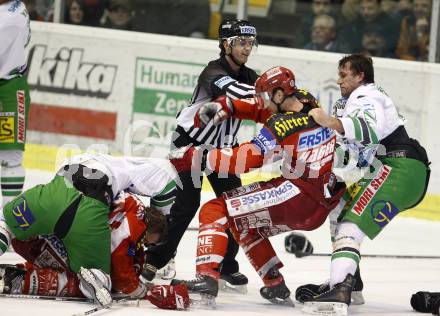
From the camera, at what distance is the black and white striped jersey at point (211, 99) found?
6.30 metres

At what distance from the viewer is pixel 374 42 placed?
9.61 meters

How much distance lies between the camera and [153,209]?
5.62m

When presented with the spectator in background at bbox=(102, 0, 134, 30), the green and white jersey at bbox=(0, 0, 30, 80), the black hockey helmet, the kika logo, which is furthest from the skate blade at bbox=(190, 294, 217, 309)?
the spectator in background at bbox=(102, 0, 134, 30)

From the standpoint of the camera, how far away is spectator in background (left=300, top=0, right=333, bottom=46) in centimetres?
984

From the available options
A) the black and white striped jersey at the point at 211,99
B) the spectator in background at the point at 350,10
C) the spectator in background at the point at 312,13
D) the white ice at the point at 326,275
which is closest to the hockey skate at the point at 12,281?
the white ice at the point at 326,275

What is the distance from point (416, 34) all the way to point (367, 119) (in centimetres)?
411

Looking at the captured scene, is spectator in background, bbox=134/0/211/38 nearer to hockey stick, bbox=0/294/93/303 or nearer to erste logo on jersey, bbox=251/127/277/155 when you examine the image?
erste logo on jersey, bbox=251/127/277/155

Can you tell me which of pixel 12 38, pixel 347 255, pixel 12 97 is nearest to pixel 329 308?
pixel 347 255

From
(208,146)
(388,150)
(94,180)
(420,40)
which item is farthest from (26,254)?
(420,40)

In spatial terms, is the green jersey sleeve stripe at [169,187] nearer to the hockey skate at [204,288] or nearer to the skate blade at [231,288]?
the hockey skate at [204,288]

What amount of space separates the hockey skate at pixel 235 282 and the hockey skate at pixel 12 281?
1.32m

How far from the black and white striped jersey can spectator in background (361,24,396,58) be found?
10.7ft

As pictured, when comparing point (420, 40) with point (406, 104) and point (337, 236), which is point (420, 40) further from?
point (337, 236)

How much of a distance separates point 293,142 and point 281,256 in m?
2.21
